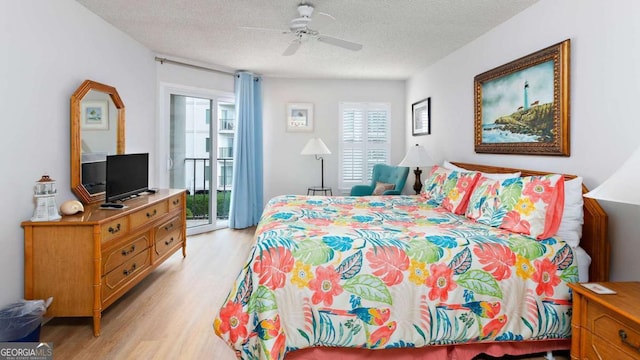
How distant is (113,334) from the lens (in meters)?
2.47

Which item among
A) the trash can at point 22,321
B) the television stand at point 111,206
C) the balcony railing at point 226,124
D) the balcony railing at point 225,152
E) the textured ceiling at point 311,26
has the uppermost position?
the textured ceiling at point 311,26

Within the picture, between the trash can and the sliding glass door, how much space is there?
2.74 meters

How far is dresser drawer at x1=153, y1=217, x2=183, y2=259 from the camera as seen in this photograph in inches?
138

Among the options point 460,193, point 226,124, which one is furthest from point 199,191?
point 460,193

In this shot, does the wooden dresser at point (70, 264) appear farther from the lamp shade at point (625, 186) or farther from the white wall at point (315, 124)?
the white wall at point (315, 124)

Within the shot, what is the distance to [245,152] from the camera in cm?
570

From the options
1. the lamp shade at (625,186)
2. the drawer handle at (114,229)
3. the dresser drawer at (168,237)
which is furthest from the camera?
the dresser drawer at (168,237)

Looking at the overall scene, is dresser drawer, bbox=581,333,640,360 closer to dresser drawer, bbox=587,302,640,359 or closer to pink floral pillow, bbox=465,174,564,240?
dresser drawer, bbox=587,302,640,359

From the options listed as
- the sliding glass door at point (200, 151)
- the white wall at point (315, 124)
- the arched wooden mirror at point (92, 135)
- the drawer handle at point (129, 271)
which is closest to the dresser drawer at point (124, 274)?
the drawer handle at point (129, 271)

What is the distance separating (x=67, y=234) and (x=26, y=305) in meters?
0.47

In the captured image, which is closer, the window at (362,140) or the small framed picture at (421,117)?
the small framed picture at (421,117)

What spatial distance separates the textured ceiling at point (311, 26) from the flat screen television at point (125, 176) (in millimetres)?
1302

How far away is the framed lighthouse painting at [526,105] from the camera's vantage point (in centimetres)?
269

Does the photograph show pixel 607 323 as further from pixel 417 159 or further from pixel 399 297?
pixel 417 159
